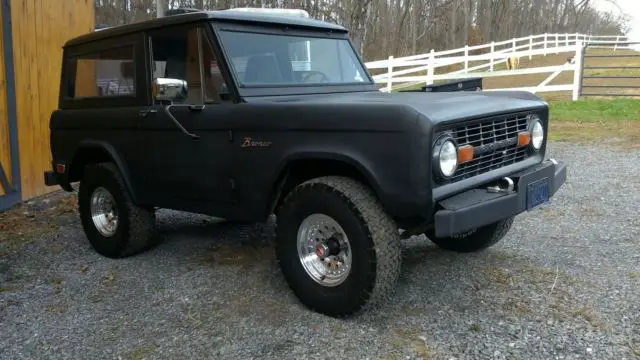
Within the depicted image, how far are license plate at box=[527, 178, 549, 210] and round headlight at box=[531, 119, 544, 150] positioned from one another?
1.23ft

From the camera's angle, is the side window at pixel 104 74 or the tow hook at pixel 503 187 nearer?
the tow hook at pixel 503 187

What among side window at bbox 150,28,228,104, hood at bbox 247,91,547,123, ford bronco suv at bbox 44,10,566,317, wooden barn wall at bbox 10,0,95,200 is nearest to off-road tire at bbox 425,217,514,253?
ford bronco suv at bbox 44,10,566,317

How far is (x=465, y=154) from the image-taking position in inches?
129

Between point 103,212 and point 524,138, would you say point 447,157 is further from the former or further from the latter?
point 103,212

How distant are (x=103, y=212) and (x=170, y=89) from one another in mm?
1835

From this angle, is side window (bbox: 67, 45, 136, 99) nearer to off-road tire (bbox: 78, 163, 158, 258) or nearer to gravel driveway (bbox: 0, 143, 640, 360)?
off-road tire (bbox: 78, 163, 158, 258)

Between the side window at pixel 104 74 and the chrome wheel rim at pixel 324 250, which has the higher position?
the side window at pixel 104 74

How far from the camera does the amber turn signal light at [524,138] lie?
3879mm

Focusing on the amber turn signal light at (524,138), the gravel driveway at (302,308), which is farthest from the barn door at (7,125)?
the amber turn signal light at (524,138)

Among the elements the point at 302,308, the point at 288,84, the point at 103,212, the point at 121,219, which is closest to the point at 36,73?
the point at 103,212

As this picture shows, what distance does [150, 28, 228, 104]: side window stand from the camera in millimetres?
4000

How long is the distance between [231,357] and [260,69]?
6.36ft

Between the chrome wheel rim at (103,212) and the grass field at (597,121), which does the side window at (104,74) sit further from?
the grass field at (597,121)

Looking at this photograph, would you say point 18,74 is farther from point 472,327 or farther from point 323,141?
point 472,327
